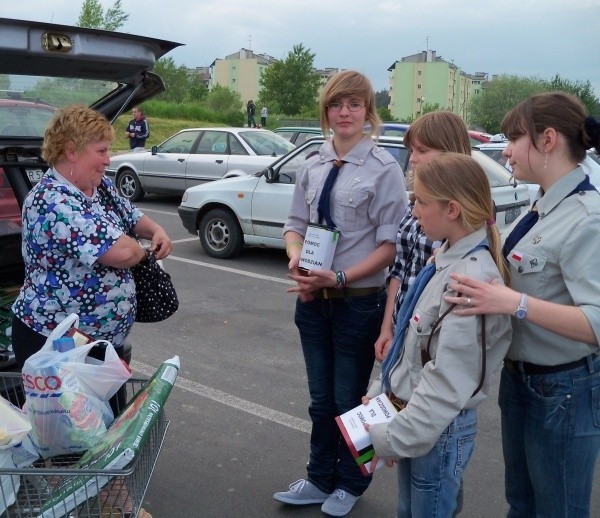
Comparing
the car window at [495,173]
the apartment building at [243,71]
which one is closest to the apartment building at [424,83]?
the apartment building at [243,71]

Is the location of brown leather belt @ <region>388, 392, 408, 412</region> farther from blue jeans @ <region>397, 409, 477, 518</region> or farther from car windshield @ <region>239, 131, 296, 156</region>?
car windshield @ <region>239, 131, 296, 156</region>

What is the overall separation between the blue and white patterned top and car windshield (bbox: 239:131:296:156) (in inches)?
401

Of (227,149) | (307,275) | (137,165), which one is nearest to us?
(307,275)

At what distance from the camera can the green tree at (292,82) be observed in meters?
65.2

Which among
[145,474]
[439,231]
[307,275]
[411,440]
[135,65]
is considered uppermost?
[135,65]

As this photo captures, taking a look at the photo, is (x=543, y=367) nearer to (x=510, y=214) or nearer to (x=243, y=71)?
(x=510, y=214)

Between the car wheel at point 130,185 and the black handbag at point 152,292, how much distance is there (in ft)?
36.7

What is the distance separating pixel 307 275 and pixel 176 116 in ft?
131

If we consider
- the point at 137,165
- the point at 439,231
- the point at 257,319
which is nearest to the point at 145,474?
the point at 439,231

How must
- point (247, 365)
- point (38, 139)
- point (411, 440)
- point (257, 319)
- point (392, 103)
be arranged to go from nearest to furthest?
point (411, 440), point (38, 139), point (247, 365), point (257, 319), point (392, 103)

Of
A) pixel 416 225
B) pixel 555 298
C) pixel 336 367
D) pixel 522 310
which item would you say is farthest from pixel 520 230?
pixel 336 367

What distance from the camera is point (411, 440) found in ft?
7.27

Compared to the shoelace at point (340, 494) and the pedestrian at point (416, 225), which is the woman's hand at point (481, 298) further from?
the shoelace at point (340, 494)

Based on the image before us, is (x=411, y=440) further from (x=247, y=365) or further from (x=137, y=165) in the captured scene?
(x=137, y=165)
